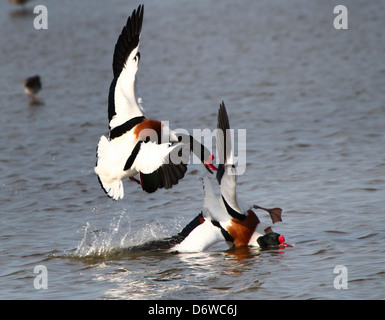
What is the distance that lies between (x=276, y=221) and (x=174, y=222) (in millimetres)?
1244

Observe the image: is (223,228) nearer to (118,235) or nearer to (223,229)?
(223,229)

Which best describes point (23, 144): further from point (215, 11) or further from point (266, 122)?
point (215, 11)

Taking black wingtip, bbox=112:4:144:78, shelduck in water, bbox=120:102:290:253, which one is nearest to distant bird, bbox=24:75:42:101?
black wingtip, bbox=112:4:144:78

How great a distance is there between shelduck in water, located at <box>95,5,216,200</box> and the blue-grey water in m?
0.85

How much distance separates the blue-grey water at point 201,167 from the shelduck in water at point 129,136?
85cm

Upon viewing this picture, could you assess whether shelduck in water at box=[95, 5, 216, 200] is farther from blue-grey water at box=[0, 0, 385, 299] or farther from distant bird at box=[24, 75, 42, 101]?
distant bird at box=[24, 75, 42, 101]

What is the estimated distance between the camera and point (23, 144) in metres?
11.7

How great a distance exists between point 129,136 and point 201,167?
3134 mm

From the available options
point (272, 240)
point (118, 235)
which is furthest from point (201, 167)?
point (272, 240)

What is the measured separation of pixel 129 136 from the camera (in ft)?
22.5

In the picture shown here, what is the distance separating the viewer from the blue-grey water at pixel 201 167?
6.52 metres

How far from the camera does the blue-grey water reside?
6.52m

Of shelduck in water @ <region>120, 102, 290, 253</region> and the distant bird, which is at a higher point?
the distant bird
